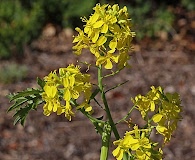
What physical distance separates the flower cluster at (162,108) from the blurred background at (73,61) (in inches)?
117

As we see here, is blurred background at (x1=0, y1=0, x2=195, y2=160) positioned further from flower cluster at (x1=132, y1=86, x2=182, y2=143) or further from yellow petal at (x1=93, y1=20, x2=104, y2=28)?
yellow petal at (x1=93, y1=20, x2=104, y2=28)

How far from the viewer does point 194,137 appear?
5.37 meters

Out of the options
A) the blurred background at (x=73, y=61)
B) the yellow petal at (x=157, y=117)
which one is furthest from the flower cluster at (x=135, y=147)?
the blurred background at (x=73, y=61)

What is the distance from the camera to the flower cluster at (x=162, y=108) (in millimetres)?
2016

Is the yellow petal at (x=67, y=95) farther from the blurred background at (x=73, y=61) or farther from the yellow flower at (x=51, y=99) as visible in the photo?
the blurred background at (x=73, y=61)

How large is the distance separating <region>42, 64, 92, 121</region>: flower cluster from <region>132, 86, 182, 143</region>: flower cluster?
0.19 metres

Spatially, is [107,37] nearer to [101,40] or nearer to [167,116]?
[101,40]

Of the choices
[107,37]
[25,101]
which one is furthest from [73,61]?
[107,37]

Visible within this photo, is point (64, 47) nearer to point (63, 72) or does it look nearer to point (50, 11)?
point (50, 11)

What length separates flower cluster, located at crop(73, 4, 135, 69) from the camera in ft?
6.28

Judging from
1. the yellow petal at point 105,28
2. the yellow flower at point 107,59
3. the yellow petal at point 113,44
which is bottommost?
the yellow flower at point 107,59

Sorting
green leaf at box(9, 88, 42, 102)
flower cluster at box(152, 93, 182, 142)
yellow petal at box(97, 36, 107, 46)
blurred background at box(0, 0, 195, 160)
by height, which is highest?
blurred background at box(0, 0, 195, 160)

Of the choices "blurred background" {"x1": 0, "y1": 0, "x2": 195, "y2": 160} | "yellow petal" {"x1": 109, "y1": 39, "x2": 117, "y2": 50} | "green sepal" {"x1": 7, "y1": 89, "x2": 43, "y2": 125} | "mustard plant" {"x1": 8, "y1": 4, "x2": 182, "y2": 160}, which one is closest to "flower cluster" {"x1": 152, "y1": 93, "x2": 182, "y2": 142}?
"mustard plant" {"x1": 8, "y1": 4, "x2": 182, "y2": 160}

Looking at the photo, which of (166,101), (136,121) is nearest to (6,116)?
(136,121)
